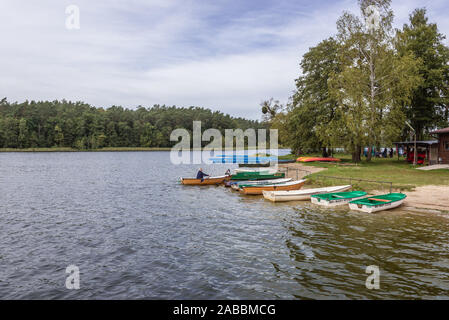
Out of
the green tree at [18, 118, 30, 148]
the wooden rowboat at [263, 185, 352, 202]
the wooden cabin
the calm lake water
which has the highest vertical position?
the green tree at [18, 118, 30, 148]

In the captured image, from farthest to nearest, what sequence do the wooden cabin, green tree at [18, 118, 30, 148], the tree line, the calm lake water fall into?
green tree at [18, 118, 30, 148], the tree line, the wooden cabin, the calm lake water

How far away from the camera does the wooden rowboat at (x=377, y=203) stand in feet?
65.3

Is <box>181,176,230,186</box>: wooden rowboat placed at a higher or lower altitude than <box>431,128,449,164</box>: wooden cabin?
lower

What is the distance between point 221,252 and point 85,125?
6418 inches

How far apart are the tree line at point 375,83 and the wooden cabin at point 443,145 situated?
4705 millimetres

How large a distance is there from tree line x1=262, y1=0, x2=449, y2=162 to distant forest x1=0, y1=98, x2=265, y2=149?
106286 millimetres

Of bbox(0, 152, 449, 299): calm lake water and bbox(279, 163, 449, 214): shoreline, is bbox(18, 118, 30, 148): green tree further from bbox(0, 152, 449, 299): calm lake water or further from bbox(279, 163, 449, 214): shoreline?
bbox(279, 163, 449, 214): shoreline

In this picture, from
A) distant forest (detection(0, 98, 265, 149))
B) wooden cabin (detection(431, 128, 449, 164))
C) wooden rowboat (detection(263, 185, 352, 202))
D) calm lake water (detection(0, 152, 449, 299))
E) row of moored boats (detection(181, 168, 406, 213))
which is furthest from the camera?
distant forest (detection(0, 98, 265, 149))

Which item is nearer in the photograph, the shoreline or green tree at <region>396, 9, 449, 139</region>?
the shoreline

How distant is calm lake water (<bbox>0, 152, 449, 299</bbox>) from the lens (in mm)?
10211

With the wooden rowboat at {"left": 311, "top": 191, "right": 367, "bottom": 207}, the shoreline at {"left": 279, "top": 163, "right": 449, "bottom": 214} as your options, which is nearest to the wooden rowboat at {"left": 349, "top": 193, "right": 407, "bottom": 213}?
the shoreline at {"left": 279, "top": 163, "right": 449, "bottom": 214}

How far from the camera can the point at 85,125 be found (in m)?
158
